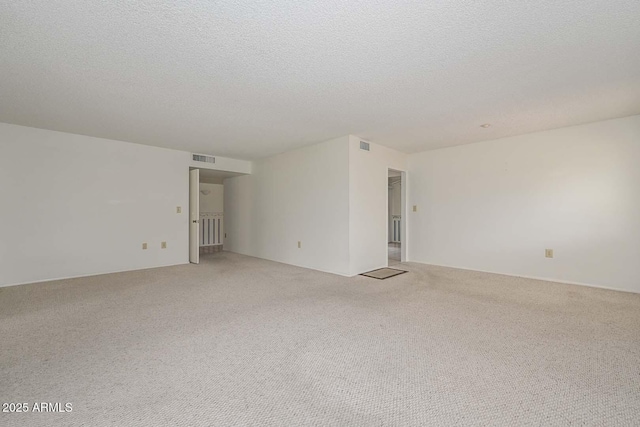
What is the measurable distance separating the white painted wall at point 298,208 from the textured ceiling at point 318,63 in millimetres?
1016

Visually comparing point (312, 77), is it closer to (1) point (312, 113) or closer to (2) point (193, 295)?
(1) point (312, 113)

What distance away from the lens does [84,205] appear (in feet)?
14.4

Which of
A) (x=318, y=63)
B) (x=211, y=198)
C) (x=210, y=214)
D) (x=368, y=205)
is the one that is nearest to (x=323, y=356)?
(x=318, y=63)

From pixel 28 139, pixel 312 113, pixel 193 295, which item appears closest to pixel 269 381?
pixel 193 295

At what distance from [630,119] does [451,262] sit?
9.69ft

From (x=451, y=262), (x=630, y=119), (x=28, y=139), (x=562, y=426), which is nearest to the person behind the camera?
(x=562, y=426)

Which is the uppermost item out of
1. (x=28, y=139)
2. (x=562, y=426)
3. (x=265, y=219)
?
(x=28, y=139)

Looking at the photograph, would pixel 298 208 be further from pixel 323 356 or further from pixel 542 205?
pixel 542 205

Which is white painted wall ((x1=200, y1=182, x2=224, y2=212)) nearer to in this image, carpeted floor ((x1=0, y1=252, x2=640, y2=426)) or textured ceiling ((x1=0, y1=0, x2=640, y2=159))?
textured ceiling ((x1=0, y1=0, x2=640, y2=159))

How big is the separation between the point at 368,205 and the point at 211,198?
520 centimetres

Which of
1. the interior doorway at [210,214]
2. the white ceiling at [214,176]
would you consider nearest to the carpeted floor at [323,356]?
the white ceiling at [214,176]

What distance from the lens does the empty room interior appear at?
159 centimetres

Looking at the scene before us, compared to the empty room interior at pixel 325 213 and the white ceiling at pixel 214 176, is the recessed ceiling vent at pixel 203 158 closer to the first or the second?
the empty room interior at pixel 325 213

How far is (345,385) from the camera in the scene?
1.61m
